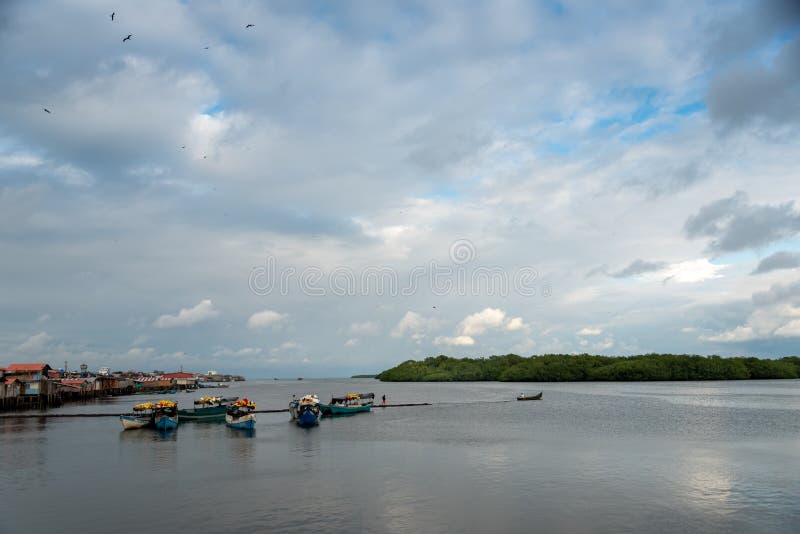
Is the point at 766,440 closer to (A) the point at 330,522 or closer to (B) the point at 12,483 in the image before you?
(A) the point at 330,522

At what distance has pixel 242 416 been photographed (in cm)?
5494

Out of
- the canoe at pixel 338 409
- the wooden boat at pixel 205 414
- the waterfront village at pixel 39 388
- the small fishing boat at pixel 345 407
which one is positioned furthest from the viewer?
the waterfront village at pixel 39 388

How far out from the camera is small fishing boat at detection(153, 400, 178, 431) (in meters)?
54.9

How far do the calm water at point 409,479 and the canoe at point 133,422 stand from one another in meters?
1.55

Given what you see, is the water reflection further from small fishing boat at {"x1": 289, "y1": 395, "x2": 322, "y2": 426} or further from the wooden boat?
the wooden boat

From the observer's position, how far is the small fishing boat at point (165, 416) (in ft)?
180

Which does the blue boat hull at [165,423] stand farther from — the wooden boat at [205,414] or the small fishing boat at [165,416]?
the wooden boat at [205,414]

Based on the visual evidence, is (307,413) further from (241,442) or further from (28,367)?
(28,367)

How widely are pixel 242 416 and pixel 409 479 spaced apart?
1167 inches

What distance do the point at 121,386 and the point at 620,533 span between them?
16477cm

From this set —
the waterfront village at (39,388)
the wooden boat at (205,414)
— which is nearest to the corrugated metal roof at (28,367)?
the waterfront village at (39,388)

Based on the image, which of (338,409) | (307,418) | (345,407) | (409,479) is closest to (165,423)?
(307,418)

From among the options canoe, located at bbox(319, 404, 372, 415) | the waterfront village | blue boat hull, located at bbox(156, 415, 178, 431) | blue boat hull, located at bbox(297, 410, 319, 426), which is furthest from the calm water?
the waterfront village

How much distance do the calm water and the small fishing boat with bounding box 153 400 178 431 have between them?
1338 mm
